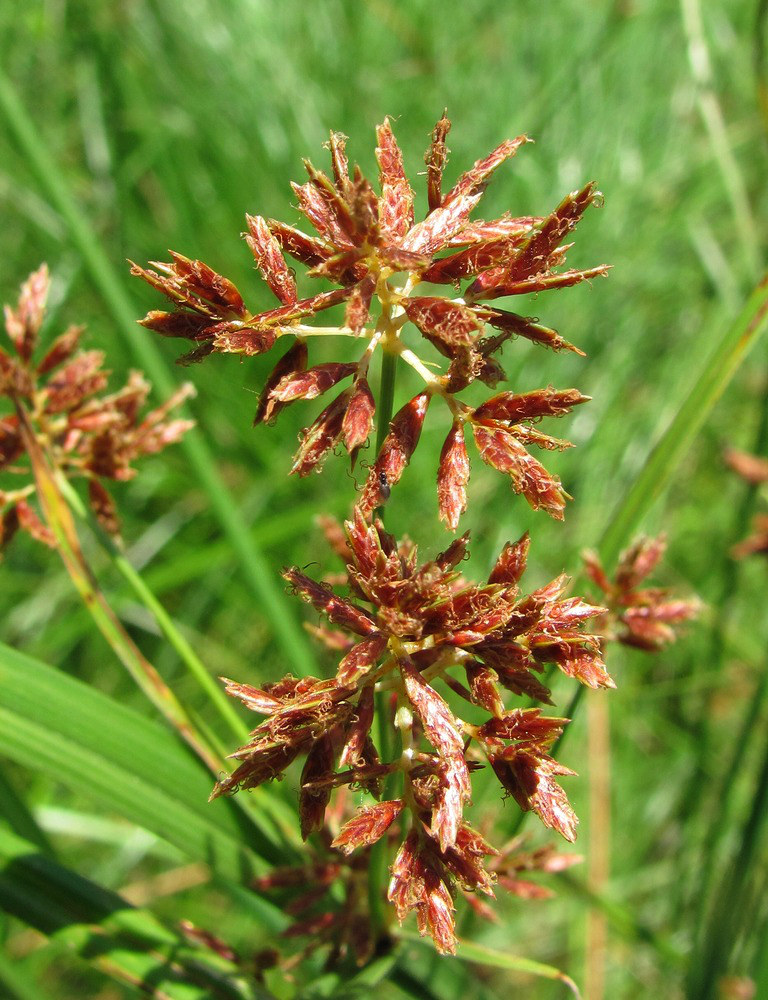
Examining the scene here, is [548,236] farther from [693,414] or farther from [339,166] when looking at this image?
[693,414]

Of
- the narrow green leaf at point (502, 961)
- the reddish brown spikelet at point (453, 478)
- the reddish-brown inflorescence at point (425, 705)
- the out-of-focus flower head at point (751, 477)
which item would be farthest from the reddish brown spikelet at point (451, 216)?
the out-of-focus flower head at point (751, 477)

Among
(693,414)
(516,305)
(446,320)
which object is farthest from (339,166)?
(516,305)

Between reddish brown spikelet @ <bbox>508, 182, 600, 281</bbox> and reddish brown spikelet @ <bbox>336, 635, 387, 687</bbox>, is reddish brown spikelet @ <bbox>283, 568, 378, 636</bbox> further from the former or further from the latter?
reddish brown spikelet @ <bbox>508, 182, 600, 281</bbox>

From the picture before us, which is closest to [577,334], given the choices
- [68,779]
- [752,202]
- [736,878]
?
[752,202]

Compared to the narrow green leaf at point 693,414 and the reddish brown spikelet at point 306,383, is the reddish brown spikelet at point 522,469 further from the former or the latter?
the narrow green leaf at point 693,414

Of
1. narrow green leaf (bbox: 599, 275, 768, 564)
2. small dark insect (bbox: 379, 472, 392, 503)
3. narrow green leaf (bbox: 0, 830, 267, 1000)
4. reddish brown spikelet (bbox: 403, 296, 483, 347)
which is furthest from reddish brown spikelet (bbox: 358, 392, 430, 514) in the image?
narrow green leaf (bbox: 0, 830, 267, 1000)

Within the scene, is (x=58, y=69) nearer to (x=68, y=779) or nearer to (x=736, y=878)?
(x=68, y=779)

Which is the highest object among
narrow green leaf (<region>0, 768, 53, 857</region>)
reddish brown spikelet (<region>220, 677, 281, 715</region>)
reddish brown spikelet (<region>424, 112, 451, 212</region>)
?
reddish brown spikelet (<region>424, 112, 451, 212</region>)
